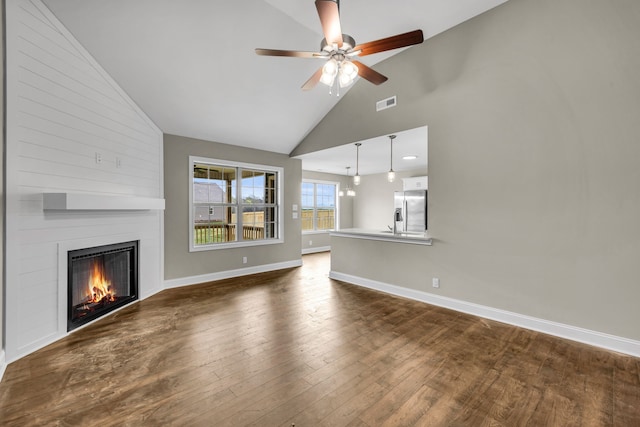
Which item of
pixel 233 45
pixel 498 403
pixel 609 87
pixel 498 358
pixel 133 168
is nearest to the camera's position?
pixel 498 403

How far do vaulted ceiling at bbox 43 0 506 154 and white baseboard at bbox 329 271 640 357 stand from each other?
3592 mm

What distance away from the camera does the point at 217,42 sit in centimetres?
346

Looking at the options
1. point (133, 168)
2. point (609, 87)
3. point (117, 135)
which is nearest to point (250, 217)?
point (133, 168)

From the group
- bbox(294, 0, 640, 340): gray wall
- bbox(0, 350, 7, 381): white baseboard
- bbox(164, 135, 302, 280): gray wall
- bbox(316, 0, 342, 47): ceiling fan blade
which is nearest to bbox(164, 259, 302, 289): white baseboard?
bbox(164, 135, 302, 280): gray wall

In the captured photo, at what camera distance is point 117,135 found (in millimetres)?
3684

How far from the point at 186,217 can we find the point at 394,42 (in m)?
4.37

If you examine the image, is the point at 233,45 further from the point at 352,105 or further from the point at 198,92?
the point at 352,105

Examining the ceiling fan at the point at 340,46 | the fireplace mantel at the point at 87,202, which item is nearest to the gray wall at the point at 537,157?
the ceiling fan at the point at 340,46

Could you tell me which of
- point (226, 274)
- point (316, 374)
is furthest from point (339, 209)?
point (316, 374)

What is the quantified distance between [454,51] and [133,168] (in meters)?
4.72

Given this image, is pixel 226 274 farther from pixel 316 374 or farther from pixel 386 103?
pixel 386 103

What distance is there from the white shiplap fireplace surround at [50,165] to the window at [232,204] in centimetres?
151

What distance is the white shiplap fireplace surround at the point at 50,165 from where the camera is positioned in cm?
245

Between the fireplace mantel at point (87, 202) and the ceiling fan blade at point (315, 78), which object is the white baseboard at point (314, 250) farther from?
the ceiling fan blade at point (315, 78)
